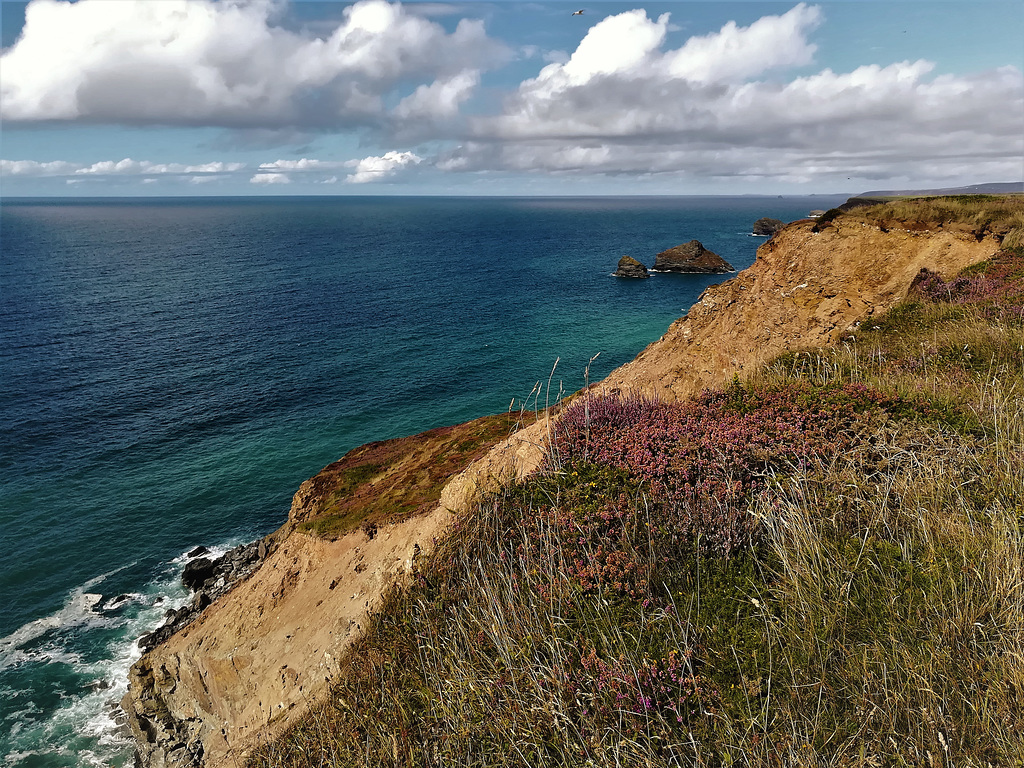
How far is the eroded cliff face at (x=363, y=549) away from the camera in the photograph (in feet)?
42.8

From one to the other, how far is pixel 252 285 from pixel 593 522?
103547 millimetres

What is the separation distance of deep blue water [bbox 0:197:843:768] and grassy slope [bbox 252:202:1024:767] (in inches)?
834

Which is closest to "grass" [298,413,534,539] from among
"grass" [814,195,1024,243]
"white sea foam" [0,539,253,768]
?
"white sea foam" [0,539,253,768]

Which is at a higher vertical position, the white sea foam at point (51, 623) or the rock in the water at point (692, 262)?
the rock in the water at point (692, 262)

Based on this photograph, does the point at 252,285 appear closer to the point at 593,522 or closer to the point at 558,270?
the point at 558,270

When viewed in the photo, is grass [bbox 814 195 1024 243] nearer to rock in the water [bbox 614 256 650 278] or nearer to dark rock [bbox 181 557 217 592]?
dark rock [bbox 181 557 217 592]

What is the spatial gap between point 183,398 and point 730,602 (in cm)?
5318

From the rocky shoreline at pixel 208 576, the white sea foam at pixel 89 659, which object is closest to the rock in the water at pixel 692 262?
the rocky shoreline at pixel 208 576

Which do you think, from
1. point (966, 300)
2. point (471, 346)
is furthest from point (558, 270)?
point (966, 300)

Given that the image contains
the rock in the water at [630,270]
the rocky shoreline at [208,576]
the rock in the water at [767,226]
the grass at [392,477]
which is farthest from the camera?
the rock in the water at [767,226]

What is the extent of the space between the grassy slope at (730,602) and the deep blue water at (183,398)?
→ 69.5 ft

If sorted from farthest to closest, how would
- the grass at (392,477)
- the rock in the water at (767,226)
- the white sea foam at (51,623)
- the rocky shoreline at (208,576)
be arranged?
the rock in the water at (767,226)
the rocky shoreline at (208,576)
the white sea foam at (51,623)
the grass at (392,477)

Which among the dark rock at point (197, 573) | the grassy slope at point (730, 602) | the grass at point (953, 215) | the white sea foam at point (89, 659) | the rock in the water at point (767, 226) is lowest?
the white sea foam at point (89, 659)

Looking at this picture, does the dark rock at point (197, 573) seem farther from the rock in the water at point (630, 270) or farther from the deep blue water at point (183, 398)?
the rock in the water at point (630, 270)
